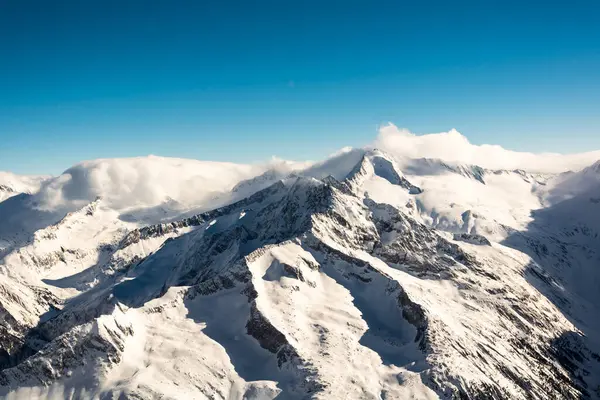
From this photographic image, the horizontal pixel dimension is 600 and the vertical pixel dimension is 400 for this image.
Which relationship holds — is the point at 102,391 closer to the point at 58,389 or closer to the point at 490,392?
the point at 58,389

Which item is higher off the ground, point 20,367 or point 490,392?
point 20,367

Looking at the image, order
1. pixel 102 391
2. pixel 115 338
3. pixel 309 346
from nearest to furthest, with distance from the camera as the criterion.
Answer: pixel 102 391, pixel 115 338, pixel 309 346

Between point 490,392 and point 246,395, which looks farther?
point 490,392

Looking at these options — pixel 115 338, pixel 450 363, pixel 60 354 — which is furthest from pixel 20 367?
pixel 450 363

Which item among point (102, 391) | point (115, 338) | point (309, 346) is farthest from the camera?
point (309, 346)

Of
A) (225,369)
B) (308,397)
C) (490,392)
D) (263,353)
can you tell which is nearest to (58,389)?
(225,369)

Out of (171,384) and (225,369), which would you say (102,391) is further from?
(225,369)

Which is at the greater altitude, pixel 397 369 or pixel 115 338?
pixel 115 338

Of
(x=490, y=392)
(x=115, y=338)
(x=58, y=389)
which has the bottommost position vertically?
(x=490, y=392)

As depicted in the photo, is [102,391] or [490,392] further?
[490,392]
